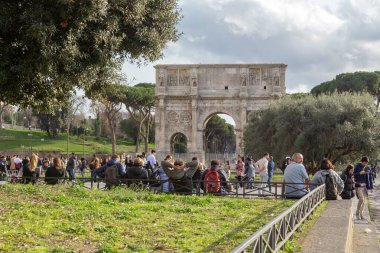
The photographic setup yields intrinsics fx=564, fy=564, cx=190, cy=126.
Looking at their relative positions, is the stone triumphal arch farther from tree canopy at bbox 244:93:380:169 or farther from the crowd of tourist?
the crowd of tourist

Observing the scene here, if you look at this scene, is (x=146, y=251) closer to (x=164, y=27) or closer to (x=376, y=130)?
(x=164, y=27)

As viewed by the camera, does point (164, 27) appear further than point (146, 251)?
Yes

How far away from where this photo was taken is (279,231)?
6.27 meters

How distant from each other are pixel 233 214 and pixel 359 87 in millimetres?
63629

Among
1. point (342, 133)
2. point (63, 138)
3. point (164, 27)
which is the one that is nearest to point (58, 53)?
A: point (164, 27)

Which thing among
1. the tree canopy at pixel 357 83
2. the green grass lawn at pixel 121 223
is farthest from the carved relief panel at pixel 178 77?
the green grass lawn at pixel 121 223

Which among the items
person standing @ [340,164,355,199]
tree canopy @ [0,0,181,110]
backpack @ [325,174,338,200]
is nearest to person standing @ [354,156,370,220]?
backpack @ [325,174,338,200]

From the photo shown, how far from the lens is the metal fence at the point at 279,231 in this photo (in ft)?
15.8

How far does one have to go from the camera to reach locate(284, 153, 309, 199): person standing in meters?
12.2

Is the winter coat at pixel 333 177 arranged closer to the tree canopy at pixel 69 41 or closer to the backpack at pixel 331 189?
the backpack at pixel 331 189

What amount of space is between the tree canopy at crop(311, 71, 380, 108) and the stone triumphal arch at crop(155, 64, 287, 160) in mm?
22996

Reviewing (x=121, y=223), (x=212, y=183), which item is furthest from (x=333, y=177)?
(x=121, y=223)

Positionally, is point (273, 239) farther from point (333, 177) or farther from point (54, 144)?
point (54, 144)

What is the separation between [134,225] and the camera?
321 inches
